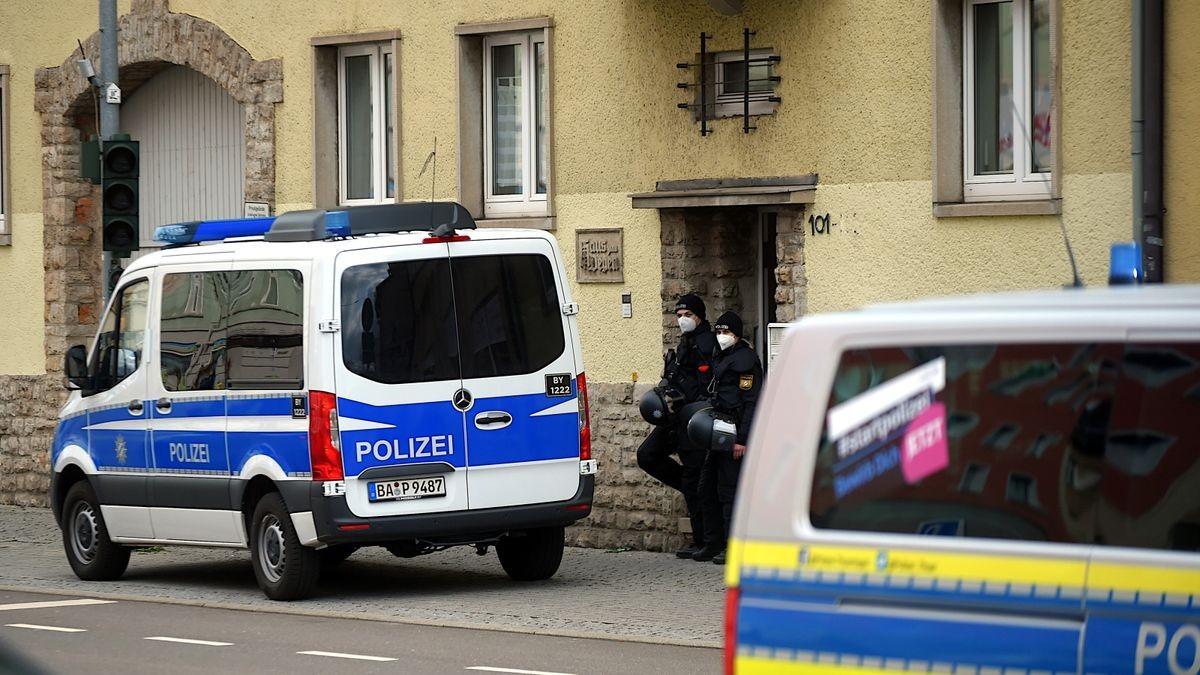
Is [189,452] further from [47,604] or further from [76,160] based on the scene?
[76,160]

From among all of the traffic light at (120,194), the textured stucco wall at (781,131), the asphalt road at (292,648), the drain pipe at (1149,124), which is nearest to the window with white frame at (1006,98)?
the textured stucco wall at (781,131)

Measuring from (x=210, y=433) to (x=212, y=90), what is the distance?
7.76 m

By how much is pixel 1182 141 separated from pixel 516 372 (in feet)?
15.3

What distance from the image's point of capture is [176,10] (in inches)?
800

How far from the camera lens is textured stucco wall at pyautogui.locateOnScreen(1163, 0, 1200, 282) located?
1355cm

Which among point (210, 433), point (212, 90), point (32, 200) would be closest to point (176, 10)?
point (212, 90)

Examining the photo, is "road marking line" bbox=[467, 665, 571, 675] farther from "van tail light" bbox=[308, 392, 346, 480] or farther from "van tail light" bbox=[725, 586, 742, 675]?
"van tail light" bbox=[725, 586, 742, 675]

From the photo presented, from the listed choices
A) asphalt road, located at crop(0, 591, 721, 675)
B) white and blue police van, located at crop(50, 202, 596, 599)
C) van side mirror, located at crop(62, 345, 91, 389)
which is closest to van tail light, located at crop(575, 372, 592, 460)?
white and blue police van, located at crop(50, 202, 596, 599)

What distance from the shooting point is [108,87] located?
17.3m

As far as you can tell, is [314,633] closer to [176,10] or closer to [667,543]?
[667,543]

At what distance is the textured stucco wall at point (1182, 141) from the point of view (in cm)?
1355

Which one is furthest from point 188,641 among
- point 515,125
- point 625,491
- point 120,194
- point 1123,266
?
point 515,125

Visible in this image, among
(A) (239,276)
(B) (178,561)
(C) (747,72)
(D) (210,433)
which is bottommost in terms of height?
(B) (178,561)

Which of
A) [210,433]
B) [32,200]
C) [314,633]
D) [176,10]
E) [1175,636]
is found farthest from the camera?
[32,200]
